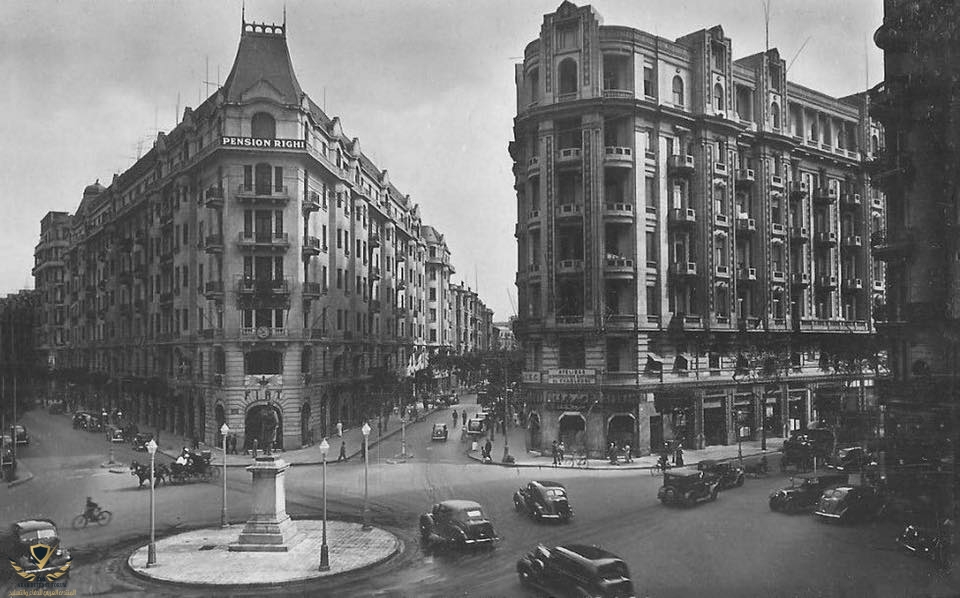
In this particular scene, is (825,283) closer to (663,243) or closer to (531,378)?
(663,243)

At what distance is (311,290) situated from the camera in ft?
151

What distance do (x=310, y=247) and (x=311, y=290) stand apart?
2874 mm

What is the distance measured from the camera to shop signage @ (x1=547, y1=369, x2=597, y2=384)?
140 feet

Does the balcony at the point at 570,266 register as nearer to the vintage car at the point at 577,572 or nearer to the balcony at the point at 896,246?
the balcony at the point at 896,246

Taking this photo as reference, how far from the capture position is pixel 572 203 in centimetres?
4403

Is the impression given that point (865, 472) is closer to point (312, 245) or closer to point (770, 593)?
point (770, 593)

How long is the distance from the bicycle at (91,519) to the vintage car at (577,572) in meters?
17.7

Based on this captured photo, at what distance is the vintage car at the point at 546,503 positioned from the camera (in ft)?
86.4

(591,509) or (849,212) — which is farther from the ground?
(849,212)

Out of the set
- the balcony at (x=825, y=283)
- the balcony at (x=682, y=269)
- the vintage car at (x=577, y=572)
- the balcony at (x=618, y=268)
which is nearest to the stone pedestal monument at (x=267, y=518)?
the vintage car at (x=577, y=572)

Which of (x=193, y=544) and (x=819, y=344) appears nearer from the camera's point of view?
(x=193, y=544)

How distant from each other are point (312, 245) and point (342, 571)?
27974mm

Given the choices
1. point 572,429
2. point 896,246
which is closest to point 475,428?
point 572,429

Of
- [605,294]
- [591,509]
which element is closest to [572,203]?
[605,294]
